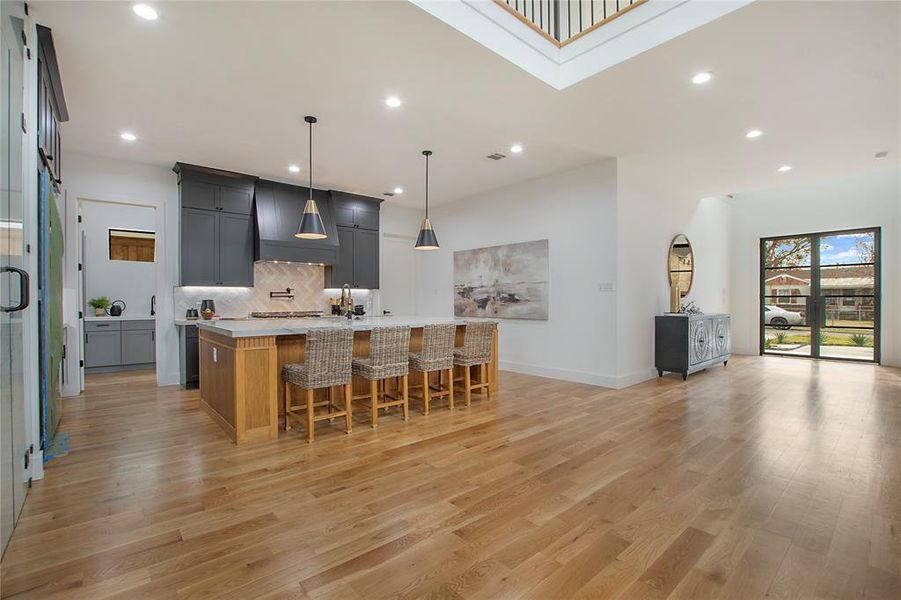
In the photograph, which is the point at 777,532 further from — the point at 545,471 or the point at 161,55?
the point at 161,55

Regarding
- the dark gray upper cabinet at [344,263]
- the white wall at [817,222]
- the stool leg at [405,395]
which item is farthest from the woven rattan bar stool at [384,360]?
the white wall at [817,222]

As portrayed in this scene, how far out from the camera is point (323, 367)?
11.4 feet

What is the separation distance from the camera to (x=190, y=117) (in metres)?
4.09

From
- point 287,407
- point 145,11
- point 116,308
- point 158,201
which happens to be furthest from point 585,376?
point 116,308

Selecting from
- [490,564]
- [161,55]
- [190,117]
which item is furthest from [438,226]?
[490,564]

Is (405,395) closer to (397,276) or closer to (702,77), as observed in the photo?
(702,77)

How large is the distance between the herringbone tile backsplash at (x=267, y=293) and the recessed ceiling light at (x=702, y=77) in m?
5.54

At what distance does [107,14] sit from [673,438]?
4.92 metres

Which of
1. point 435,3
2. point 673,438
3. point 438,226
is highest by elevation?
point 435,3

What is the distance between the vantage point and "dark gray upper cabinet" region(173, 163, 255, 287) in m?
5.56

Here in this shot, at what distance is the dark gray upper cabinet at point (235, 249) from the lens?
584 cm

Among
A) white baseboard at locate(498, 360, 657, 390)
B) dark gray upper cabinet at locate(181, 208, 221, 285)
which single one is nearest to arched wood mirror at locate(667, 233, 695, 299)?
white baseboard at locate(498, 360, 657, 390)

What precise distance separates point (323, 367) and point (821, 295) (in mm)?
8668

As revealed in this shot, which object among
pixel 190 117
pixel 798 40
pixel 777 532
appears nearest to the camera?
pixel 777 532
